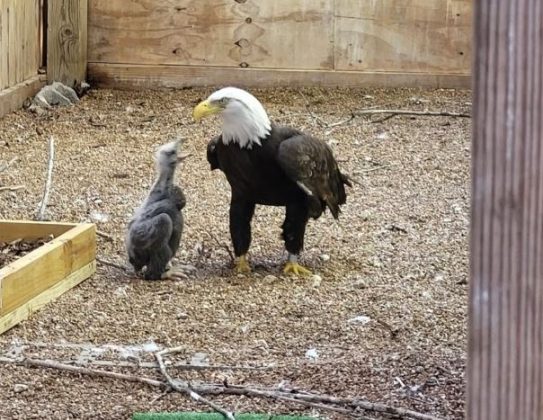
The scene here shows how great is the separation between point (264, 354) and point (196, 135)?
12.8 feet

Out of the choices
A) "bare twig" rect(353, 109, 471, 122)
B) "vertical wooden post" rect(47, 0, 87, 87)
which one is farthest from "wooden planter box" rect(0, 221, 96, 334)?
"vertical wooden post" rect(47, 0, 87, 87)

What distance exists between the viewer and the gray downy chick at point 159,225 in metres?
5.11

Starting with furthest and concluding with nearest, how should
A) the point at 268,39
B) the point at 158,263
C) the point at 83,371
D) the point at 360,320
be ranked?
the point at 268,39 → the point at 158,263 → the point at 360,320 → the point at 83,371

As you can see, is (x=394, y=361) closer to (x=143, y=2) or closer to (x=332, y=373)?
(x=332, y=373)

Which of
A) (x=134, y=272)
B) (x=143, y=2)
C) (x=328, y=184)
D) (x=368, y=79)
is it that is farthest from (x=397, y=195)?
(x=143, y=2)

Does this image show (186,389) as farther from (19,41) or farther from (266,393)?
(19,41)

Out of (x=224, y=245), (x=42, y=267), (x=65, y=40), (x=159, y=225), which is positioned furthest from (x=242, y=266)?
(x=65, y=40)

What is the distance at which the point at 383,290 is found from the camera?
512 cm

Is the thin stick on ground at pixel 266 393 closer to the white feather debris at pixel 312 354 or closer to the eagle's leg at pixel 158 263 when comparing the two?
the white feather debris at pixel 312 354

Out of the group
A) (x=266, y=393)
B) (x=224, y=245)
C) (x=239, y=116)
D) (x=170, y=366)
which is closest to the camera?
(x=266, y=393)

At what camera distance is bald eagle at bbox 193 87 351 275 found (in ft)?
16.8

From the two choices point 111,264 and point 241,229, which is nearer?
point 241,229

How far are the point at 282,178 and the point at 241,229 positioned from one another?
36 cm

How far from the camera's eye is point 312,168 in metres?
5.16
